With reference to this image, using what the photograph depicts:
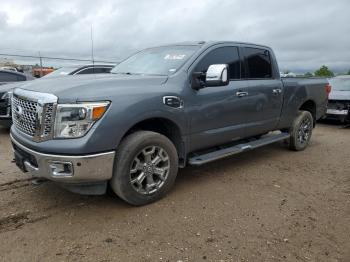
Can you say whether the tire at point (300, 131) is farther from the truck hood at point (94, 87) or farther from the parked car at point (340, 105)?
the truck hood at point (94, 87)

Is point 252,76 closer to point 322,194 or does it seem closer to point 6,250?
point 322,194

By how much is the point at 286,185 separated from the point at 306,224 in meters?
1.18

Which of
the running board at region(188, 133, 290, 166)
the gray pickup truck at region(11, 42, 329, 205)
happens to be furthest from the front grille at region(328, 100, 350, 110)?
the gray pickup truck at region(11, 42, 329, 205)

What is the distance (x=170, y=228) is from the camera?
3.44 meters

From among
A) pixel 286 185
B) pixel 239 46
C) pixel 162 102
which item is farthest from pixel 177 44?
pixel 286 185

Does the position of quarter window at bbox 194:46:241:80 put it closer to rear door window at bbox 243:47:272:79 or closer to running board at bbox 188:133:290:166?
rear door window at bbox 243:47:272:79

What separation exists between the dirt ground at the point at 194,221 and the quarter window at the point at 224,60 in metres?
1.50

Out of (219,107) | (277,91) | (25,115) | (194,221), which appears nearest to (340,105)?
(277,91)

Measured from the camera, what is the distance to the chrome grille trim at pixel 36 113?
131 inches

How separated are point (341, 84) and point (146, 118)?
8.99m

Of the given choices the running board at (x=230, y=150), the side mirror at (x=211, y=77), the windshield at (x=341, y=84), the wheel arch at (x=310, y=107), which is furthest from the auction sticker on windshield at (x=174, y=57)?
the windshield at (x=341, y=84)

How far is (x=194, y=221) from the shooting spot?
141 inches

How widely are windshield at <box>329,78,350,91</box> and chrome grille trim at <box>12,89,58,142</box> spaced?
366 inches

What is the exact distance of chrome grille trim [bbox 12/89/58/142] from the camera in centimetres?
333
